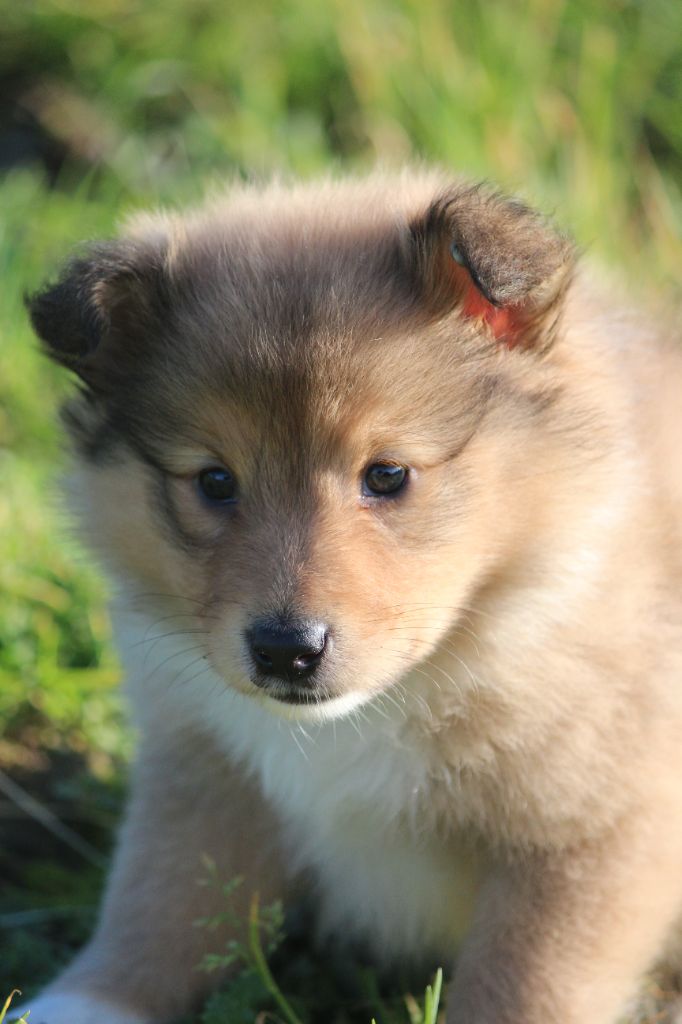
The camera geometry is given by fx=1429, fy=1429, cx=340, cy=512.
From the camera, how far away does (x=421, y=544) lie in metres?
2.66

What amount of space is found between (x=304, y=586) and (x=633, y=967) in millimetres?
1079

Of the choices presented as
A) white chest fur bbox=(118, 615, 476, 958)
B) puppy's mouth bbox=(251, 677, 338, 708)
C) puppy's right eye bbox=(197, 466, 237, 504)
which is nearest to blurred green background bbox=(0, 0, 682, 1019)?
white chest fur bbox=(118, 615, 476, 958)

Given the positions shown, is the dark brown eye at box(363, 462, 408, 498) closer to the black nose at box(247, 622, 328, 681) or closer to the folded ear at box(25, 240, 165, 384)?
the black nose at box(247, 622, 328, 681)

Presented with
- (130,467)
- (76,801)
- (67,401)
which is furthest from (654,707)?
(76,801)

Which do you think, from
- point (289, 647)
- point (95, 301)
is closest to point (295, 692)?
point (289, 647)

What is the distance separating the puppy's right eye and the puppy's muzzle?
0.32 metres

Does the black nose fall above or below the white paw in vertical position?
above

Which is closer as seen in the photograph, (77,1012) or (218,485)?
(218,485)

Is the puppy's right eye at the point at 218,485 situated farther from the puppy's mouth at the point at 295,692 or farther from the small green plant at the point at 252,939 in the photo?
the small green plant at the point at 252,939

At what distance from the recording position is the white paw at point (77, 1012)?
3.19 meters

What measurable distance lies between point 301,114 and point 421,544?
4.38m

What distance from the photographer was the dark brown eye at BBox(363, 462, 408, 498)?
105 inches

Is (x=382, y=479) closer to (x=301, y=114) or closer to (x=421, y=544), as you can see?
(x=421, y=544)

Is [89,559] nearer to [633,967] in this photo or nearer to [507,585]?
[507,585]
